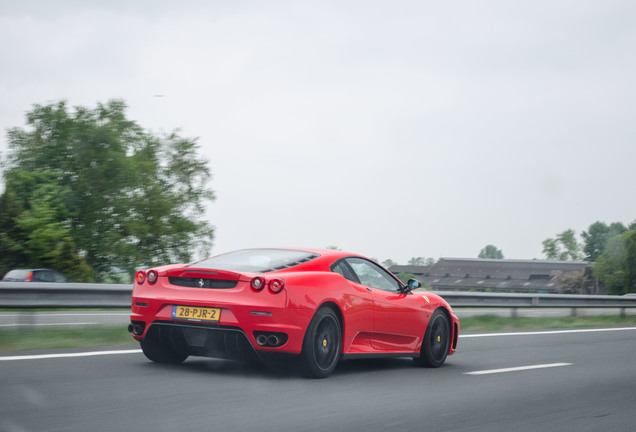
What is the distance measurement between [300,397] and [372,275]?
219cm

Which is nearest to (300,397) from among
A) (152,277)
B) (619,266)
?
(152,277)

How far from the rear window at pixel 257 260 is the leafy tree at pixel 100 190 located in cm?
4478

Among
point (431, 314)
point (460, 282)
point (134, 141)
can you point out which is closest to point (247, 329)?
point (431, 314)

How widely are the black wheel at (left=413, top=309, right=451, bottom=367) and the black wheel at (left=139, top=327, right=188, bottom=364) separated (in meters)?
2.57

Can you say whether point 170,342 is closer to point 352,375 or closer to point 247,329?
point 247,329

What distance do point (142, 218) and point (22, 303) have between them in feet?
150

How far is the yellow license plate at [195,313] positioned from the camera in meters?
6.47

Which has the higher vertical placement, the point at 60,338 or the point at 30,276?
the point at 30,276

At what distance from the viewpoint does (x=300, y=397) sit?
5875 mm

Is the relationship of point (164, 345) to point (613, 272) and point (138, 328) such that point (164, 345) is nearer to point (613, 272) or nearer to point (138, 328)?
point (138, 328)

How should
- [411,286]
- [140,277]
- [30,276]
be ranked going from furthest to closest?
[30,276] → [411,286] → [140,277]

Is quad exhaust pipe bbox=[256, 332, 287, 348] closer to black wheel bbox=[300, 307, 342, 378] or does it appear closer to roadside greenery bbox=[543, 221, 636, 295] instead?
black wheel bbox=[300, 307, 342, 378]

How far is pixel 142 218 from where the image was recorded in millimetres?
54406

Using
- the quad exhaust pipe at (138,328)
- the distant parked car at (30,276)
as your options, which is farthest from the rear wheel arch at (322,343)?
the distant parked car at (30,276)
